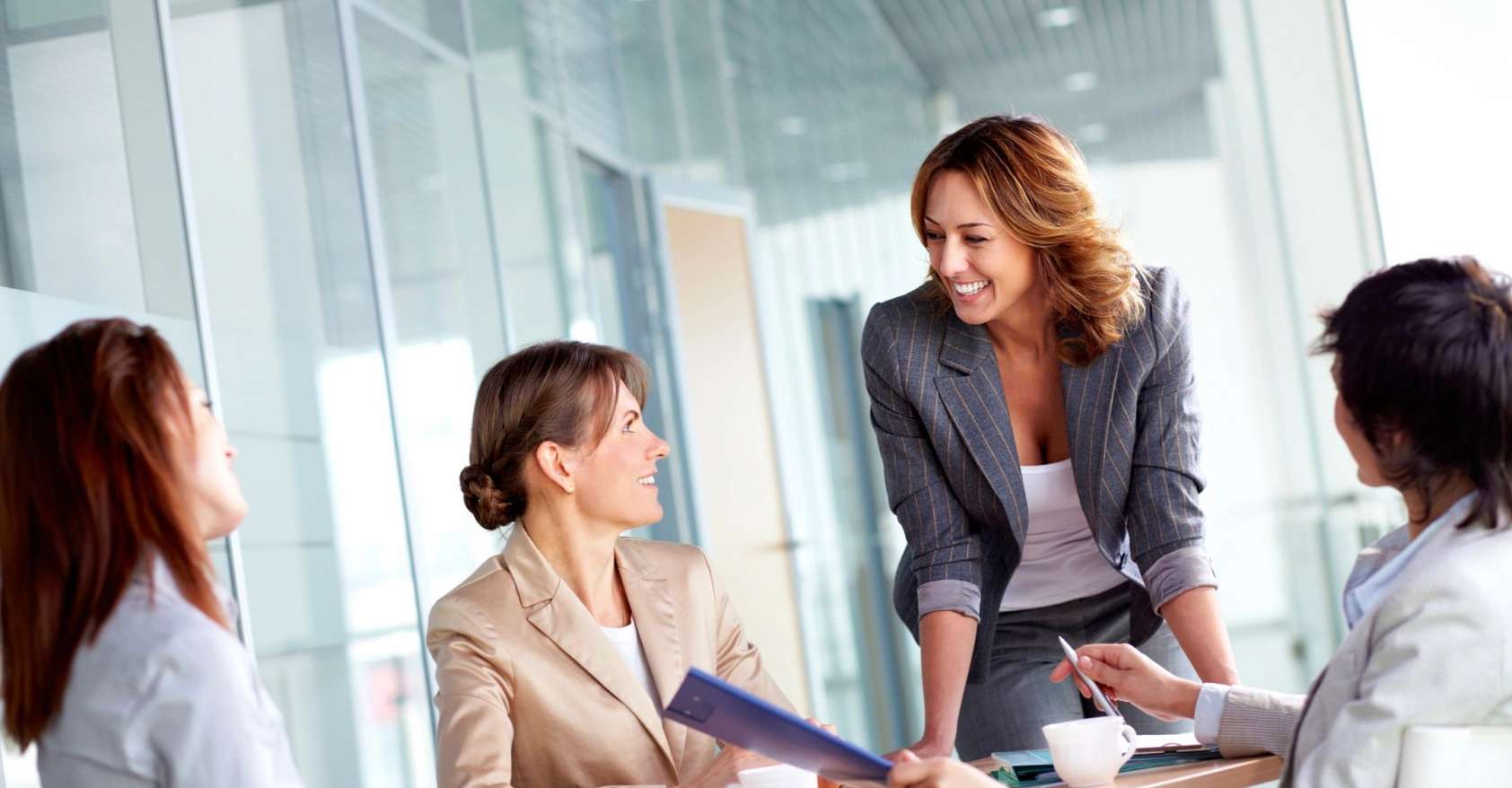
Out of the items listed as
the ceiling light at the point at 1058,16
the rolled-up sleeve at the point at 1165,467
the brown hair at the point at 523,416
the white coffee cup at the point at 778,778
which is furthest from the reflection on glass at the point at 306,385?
the ceiling light at the point at 1058,16

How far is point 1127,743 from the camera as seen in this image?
1581 mm

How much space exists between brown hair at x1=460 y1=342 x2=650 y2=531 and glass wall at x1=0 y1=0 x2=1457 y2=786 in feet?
2.29

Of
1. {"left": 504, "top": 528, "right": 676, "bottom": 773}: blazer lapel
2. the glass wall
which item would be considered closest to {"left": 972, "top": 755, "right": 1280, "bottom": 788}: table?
{"left": 504, "top": 528, "right": 676, "bottom": 773}: blazer lapel

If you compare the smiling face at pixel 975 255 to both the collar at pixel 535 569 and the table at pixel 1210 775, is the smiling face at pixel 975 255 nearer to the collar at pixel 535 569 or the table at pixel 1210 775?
the collar at pixel 535 569

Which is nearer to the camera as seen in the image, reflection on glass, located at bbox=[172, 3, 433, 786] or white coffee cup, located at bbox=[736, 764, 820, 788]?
white coffee cup, located at bbox=[736, 764, 820, 788]

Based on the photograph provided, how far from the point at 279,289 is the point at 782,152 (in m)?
4.40

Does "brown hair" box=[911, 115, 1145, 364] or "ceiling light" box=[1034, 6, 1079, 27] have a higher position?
"ceiling light" box=[1034, 6, 1079, 27]

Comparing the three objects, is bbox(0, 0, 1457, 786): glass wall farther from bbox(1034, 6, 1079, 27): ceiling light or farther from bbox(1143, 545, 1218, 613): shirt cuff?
bbox(1034, 6, 1079, 27): ceiling light

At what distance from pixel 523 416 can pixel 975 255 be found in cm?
68

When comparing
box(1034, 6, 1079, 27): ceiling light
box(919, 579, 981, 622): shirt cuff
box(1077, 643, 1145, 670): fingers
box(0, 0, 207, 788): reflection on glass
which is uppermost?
box(1034, 6, 1079, 27): ceiling light

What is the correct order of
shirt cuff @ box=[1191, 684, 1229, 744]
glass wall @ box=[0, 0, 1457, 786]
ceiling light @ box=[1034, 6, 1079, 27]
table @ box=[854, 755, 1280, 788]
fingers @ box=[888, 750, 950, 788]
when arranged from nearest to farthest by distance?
fingers @ box=[888, 750, 950, 788]
table @ box=[854, 755, 1280, 788]
shirt cuff @ box=[1191, 684, 1229, 744]
glass wall @ box=[0, 0, 1457, 786]
ceiling light @ box=[1034, 6, 1079, 27]

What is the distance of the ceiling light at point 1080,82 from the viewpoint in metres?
11.2

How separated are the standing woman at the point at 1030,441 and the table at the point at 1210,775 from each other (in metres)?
0.42

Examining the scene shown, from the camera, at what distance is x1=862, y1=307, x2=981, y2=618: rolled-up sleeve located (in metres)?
2.16
